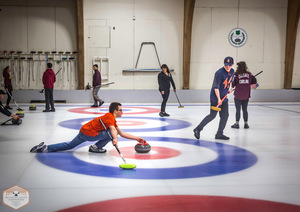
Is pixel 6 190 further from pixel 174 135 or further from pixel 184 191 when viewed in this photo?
pixel 174 135

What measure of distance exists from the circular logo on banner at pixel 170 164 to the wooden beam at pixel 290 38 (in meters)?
14.2

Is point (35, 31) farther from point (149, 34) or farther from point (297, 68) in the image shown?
point (297, 68)

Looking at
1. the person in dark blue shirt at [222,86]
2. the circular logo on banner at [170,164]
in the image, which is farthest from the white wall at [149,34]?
the circular logo on banner at [170,164]

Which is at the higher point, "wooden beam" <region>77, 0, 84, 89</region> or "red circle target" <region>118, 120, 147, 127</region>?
"wooden beam" <region>77, 0, 84, 89</region>

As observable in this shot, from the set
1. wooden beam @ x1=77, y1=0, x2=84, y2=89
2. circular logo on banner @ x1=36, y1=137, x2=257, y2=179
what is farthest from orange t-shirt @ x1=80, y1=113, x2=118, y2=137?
wooden beam @ x1=77, y1=0, x2=84, y2=89

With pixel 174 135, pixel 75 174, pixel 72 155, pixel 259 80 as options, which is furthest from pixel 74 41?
pixel 75 174

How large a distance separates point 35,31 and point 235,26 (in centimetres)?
1106

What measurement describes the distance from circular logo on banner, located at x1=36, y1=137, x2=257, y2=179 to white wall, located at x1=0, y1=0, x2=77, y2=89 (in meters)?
13.5

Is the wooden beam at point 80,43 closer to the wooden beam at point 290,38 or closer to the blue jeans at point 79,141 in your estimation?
the wooden beam at point 290,38

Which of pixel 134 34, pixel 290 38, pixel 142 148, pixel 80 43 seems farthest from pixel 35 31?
pixel 142 148

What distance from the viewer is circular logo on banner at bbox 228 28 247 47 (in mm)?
19656

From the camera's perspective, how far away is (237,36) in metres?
19.7

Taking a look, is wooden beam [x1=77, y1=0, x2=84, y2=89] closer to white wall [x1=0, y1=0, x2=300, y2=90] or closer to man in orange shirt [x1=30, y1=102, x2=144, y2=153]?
white wall [x1=0, y1=0, x2=300, y2=90]

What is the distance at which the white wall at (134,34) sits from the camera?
1895 centimetres
